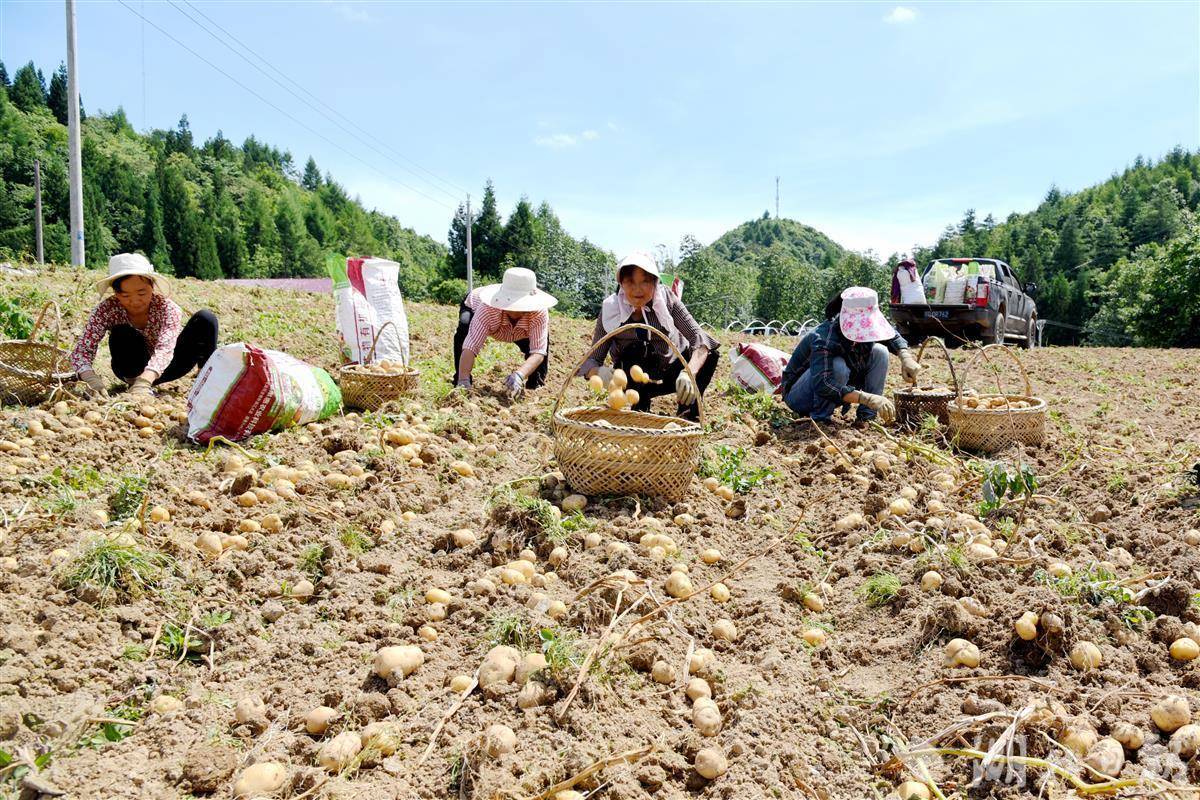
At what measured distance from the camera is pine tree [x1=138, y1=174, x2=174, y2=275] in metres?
60.4

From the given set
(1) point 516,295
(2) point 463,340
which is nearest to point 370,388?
(2) point 463,340

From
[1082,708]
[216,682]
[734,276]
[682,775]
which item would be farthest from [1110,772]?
[734,276]

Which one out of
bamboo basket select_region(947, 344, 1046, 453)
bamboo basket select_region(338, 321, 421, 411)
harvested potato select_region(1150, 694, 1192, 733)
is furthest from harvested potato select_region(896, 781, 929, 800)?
bamboo basket select_region(338, 321, 421, 411)

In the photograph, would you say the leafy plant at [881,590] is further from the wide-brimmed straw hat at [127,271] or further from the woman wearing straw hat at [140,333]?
the wide-brimmed straw hat at [127,271]

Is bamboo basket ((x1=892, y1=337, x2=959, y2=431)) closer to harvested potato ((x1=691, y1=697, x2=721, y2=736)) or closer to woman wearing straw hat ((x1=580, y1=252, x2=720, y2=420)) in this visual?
woman wearing straw hat ((x1=580, y1=252, x2=720, y2=420))

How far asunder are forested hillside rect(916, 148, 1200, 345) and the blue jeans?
1464 cm

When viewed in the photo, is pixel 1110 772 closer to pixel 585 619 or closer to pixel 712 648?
pixel 712 648

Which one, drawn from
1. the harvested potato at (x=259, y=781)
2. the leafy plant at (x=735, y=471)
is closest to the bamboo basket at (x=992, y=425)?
the leafy plant at (x=735, y=471)

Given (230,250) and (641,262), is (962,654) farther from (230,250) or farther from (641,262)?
(230,250)

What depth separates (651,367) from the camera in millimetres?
5254

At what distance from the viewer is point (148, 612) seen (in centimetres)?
231

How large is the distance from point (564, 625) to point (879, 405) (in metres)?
3.14

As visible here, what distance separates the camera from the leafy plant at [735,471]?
3773 millimetres

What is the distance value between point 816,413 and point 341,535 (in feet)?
10.5
